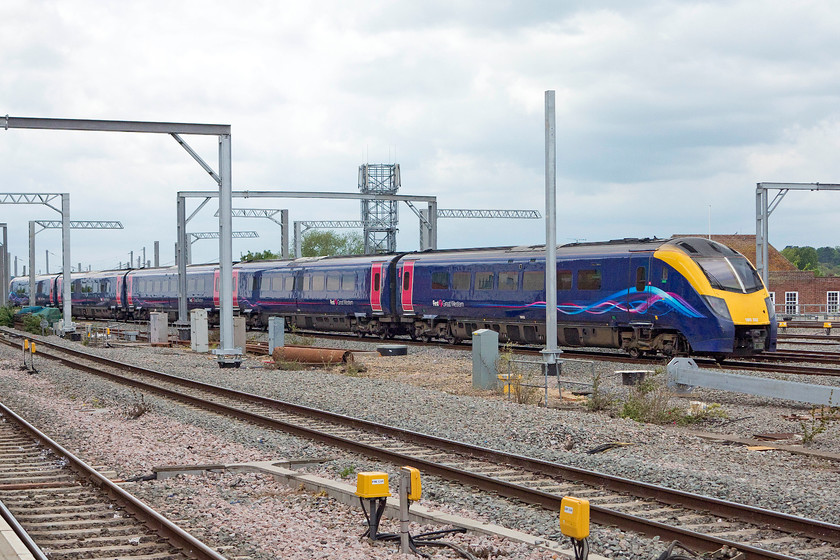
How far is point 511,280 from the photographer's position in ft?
88.2

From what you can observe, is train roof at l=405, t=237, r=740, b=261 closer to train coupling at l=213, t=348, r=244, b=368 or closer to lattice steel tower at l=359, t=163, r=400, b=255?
train coupling at l=213, t=348, r=244, b=368

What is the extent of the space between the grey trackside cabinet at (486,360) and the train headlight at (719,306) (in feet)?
18.4

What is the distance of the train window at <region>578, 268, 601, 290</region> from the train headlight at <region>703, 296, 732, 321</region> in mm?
3374

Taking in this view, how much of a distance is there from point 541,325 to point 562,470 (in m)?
15.8

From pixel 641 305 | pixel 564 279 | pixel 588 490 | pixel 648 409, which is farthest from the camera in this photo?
pixel 564 279

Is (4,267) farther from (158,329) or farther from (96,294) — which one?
(158,329)

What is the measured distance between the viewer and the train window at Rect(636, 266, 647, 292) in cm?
2236

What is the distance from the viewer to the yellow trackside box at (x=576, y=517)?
6.28 metres

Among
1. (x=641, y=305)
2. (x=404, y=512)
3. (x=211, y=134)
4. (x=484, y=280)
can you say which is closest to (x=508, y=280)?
(x=484, y=280)

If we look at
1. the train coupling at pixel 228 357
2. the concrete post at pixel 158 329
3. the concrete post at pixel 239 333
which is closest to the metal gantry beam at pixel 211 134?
the train coupling at pixel 228 357

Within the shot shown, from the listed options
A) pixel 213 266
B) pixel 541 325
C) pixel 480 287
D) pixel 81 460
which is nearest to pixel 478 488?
pixel 81 460

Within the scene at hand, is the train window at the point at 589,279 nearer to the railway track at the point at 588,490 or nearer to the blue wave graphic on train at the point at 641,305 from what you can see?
the blue wave graphic on train at the point at 641,305

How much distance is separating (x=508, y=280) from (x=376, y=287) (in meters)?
7.81

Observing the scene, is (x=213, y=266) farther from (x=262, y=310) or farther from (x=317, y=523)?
(x=317, y=523)
